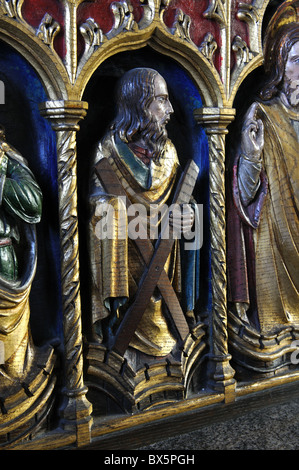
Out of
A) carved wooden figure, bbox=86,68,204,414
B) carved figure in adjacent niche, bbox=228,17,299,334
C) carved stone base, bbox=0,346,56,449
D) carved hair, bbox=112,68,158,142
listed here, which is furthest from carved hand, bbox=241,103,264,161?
carved stone base, bbox=0,346,56,449

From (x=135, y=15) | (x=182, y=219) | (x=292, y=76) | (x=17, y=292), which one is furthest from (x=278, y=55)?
(x=17, y=292)

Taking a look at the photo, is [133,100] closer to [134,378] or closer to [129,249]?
[129,249]

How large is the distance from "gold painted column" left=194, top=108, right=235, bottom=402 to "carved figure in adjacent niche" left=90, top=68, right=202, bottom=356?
15 cm

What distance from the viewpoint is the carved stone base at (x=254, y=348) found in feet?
12.1

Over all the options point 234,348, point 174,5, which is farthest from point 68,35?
point 234,348

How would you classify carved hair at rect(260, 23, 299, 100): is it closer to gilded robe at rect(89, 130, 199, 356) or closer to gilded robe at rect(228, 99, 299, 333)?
gilded robe at rect(228, 99, 299, 333)

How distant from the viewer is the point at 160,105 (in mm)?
3250

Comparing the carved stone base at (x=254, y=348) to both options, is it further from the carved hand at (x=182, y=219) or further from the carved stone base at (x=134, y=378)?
the carved hand at (x=182, y=219)

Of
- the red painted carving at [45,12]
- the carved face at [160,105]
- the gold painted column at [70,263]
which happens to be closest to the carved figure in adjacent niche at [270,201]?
the carved face at [160,105]

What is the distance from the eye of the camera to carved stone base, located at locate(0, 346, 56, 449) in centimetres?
285

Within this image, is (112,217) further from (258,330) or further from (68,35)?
(258,330)

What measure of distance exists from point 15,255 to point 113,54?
1.16m

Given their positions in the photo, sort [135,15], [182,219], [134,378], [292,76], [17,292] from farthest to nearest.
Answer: [292,76] → [182,219] → [134,378] → [135,15] → [17,292]

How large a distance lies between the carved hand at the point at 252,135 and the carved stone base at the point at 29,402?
1.58m
